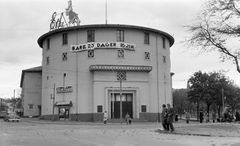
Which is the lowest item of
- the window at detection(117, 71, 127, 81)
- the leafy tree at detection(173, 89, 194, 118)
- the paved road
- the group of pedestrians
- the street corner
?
the paved road

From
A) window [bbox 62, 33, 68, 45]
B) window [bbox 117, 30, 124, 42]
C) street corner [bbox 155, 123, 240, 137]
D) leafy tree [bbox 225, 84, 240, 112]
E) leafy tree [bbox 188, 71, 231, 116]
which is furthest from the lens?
leafy tree [bbox 225, 84, 240, 112]

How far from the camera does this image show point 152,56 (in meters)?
59.3

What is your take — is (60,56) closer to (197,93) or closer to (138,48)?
(138,48)

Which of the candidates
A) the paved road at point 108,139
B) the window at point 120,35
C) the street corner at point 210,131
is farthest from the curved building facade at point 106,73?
the paved road at point 108,139

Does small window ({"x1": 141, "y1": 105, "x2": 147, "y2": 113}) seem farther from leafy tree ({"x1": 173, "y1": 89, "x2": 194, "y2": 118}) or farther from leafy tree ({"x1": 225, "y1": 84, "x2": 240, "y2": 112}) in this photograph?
leafy tree ({"x1": 173, "y1": 89, "x2": 194, "y2": 118})

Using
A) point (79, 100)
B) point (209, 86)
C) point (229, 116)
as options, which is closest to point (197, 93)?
point (209, 86)

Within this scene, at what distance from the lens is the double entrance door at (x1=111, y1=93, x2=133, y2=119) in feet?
184

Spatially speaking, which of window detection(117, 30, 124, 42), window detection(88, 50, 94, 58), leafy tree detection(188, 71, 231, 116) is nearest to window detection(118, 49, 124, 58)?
window detection(117, 30, 124, 42)

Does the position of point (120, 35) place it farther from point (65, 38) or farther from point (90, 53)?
point (65, 38)

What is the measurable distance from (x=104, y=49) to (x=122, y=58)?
9.54 feet

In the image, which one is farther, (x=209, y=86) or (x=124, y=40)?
(x=209, y=86)

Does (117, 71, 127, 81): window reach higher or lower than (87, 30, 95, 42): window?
lower

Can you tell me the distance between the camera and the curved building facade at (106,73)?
56.0m

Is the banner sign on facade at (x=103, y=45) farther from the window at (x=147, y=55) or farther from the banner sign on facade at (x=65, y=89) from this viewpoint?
the banner sign on facade at (x=65, y=89)
